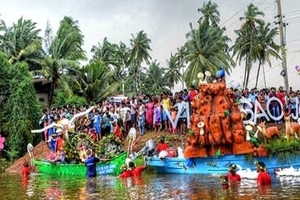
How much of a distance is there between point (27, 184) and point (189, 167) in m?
7.54

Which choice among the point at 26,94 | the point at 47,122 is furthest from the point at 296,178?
the point at 26,94

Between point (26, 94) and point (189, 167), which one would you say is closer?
point (189, 167)

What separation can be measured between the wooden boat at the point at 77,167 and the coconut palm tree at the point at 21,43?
17384 mm

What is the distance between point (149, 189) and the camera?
795 inches

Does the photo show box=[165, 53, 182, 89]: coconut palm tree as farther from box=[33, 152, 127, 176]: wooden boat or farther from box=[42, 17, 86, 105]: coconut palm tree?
box=[33, 152, 127, 176]: wooden boat

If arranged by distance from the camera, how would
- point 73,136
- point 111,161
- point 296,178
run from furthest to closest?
point 73,136
point 111,161
point 296,178

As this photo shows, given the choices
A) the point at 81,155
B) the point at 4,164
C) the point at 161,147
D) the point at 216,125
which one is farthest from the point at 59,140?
the point at 216,125

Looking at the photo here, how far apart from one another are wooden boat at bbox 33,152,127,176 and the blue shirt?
0.26 m

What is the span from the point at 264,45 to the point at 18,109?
26820 mm

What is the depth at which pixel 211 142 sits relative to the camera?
23688mm

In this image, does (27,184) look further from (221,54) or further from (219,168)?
(221,54)

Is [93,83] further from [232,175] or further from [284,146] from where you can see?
[232,175]

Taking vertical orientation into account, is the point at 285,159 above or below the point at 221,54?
below

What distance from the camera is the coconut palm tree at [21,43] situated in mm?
47531
